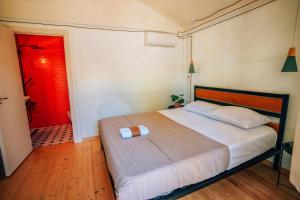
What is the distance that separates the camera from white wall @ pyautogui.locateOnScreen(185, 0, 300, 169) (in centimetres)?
195

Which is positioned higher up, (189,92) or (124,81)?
(124,81)

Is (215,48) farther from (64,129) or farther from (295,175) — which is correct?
(64,129)

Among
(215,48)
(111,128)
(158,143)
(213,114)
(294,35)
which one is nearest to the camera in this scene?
(158,143)

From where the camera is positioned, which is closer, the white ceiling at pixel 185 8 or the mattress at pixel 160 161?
the mattress at pixel 160 161

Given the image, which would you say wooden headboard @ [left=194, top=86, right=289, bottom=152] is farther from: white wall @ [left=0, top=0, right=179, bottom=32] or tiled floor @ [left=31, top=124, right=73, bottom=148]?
tiled floor @ [left=31, top=124, right=73, bottom=148]

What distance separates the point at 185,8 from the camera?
9.97ft

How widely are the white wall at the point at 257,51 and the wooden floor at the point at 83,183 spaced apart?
0.72 metres

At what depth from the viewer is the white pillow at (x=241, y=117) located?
200 centimetres

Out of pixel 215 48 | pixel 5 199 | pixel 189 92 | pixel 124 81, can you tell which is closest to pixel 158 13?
pixel 215 48

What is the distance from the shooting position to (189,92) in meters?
3.86

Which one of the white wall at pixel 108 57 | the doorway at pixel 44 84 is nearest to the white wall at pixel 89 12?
the white wall at pixel 108 57

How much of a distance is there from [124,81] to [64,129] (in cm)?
211

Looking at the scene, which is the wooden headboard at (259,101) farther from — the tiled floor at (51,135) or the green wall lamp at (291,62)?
the tiled floor at (51,135)

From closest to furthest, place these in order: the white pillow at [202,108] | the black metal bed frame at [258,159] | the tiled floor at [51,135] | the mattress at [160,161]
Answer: the mattress at [160,161] → the black metal bed frame at [258,159] → the white pillow at [202,108] → the tiled floor at [51,135]
